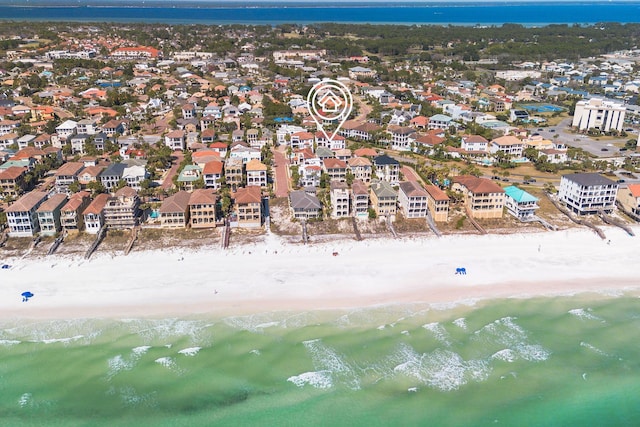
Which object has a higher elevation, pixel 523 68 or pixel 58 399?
pixel 523 68

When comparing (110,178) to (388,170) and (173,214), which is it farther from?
(388,170)

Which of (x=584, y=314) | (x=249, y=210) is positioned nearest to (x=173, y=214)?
(x=249, y=210)

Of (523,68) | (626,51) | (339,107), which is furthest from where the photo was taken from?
(626,51)

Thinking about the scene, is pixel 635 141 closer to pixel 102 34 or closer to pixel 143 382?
pixel 143 382

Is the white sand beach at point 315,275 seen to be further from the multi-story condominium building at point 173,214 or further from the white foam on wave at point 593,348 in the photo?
the white foam on wave at point 593,348

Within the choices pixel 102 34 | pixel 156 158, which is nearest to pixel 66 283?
pixel 156 158

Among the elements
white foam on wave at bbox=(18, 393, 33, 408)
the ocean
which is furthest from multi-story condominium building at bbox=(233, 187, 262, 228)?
white foam on wave at bbox=(18, 393, 33, 408)
